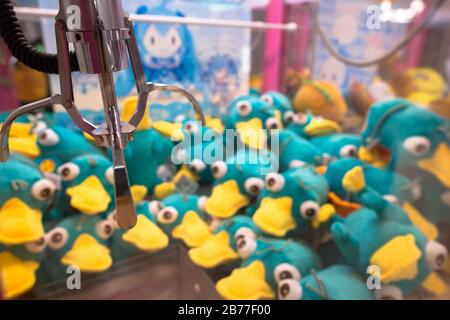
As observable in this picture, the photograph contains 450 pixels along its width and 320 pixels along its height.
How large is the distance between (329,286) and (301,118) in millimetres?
403

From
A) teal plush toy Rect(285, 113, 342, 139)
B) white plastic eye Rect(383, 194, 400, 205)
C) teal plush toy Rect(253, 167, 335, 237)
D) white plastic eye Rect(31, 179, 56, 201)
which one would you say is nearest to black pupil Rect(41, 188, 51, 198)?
white plastic eye Rect(31, 179, 56, 201)

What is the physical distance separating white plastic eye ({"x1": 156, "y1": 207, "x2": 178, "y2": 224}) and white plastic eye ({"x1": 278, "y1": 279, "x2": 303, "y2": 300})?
0.67ft

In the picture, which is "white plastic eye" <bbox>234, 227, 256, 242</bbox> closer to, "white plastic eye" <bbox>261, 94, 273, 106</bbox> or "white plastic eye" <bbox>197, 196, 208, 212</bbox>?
"white plastic eye" <bbox>197, 196, 208, 212</bbox>

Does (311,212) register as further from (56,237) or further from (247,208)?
(56,237)

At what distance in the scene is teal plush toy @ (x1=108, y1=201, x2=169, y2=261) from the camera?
50 cm

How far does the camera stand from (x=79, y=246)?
0.56 meters

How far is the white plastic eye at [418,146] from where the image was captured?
0.66m

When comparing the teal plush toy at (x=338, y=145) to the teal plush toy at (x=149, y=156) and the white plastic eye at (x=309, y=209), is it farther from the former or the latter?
the teal plush toy at (x=149, y=156)

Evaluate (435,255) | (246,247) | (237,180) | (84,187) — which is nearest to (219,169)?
(237,180)

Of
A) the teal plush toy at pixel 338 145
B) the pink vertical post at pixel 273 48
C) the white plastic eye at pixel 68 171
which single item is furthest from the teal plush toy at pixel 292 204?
the pink vertical post at pixel 273 48

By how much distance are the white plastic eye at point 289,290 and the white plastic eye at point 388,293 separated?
0.10m

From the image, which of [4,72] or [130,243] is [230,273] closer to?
[130,243]

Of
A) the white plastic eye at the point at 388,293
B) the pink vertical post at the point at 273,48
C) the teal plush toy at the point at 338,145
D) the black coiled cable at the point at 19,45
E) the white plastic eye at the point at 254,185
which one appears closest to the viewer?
the black coiled cable at the point at 19,45
